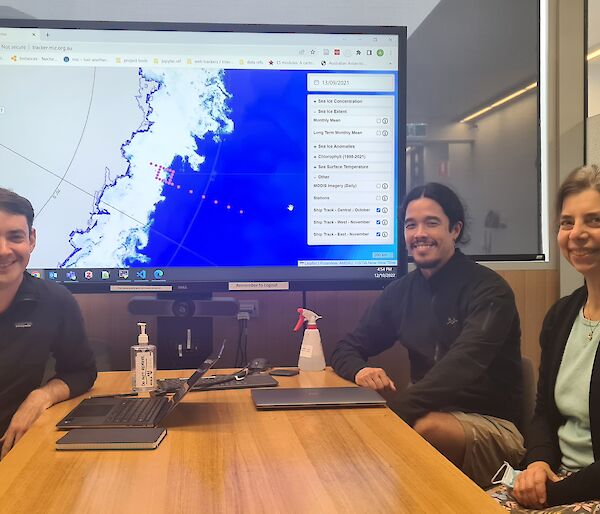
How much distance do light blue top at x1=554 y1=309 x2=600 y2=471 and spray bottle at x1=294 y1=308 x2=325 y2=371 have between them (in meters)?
0.63

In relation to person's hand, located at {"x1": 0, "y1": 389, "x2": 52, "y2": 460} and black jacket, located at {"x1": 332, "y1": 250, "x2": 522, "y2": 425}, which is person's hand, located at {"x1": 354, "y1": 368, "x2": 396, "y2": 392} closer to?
black jacket, located at {"x1": 332, "y1": 250, "x2": 522, "y2": 425}

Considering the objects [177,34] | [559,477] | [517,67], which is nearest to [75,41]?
[177,34]

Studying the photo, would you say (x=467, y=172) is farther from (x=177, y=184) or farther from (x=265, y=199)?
(x=177, y=184)

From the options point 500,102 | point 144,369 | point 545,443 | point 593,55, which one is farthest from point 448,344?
point 593,55

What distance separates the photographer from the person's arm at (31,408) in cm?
131

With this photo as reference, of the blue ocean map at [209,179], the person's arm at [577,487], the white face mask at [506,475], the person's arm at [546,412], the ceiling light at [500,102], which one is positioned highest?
the ceiling light at [500,102]

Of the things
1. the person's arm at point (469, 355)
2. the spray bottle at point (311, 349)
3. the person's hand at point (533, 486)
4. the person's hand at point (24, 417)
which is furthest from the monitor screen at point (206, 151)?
the person's hand at point (533, 486)

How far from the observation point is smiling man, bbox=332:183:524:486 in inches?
60.3

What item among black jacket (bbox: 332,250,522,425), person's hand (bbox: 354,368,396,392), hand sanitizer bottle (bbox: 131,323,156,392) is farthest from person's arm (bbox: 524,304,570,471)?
hand sanitizer bottle (bbox: 131,323,156,392)

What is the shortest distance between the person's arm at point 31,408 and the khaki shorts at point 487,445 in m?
0.99

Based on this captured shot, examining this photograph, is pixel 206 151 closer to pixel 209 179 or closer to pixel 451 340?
pixel 209 179

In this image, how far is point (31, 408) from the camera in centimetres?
135

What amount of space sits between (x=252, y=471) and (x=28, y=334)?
83 centimetres

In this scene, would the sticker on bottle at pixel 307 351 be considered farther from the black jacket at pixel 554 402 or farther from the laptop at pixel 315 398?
the black jacket at pixel 554 402
